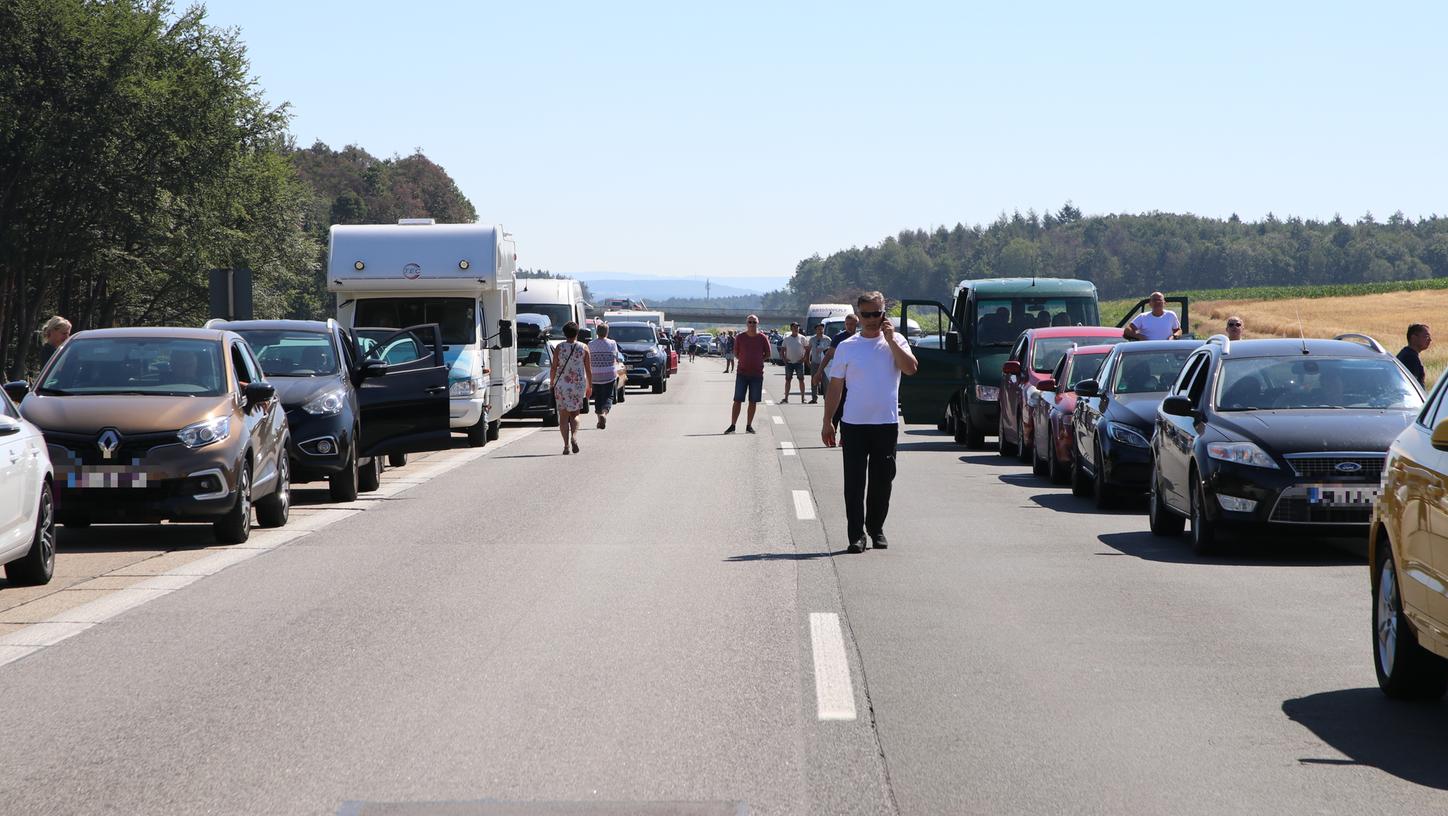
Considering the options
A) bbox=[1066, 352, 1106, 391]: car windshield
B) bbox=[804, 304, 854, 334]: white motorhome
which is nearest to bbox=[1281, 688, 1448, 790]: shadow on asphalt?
bbox=[1066, 352, 1106, 391]: car windshield

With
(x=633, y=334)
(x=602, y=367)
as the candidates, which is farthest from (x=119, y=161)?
(x=602, y=367)

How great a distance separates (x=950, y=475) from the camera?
19.5m

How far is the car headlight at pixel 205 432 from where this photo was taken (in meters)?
12.5

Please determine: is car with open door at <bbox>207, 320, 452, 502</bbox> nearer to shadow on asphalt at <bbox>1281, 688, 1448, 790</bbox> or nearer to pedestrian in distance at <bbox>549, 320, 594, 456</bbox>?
pedestrian in distance at <bbox>549, 320, 594, 456</bbox>

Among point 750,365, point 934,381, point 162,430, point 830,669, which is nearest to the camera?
point 830,669

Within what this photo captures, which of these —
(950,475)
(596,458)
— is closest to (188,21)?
(596,458)

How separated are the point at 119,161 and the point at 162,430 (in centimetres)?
4137

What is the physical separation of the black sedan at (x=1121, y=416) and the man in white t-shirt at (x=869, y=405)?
3.82 metres

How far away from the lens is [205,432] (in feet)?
41.5

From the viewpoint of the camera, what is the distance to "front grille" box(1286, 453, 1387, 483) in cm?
1147

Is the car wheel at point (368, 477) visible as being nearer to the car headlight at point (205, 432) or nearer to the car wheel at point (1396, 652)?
the car headlight at point (205, 432)

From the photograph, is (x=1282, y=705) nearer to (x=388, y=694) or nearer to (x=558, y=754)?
(x=558, y=754)

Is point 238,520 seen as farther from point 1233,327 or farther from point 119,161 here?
point 119,161

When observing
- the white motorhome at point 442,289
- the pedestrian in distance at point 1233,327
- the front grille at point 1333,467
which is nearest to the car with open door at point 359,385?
the white motorhome at point 442,289
